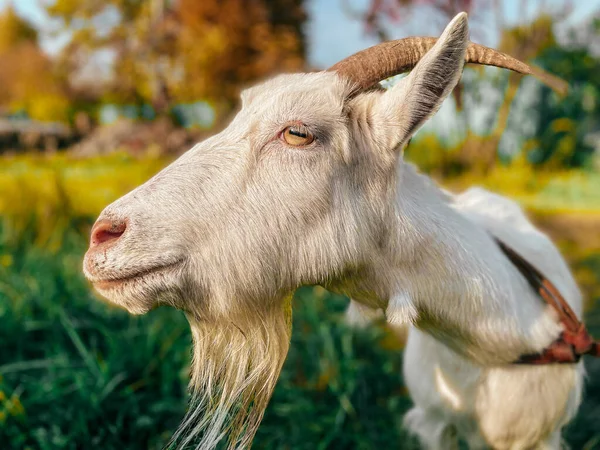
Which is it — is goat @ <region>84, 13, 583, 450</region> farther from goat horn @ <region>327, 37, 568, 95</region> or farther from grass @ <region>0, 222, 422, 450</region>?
grass @ <region>0, 222, 422, 450</region>

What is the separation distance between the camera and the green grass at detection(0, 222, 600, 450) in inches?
97.4

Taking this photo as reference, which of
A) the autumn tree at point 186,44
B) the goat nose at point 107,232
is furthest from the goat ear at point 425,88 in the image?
the autumn tree at point 186,44

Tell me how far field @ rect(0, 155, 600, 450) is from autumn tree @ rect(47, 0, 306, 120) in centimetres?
653

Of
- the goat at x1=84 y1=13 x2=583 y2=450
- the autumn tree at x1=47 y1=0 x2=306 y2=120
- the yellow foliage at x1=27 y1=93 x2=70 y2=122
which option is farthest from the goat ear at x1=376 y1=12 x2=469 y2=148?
the yellow foliage at x1=27 y1=93 x2=70 y2=122

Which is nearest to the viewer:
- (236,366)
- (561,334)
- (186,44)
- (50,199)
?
(236,366)

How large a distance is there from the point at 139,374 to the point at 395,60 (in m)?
2.31

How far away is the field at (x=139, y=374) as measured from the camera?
2.49 metres

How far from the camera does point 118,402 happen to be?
2.60m

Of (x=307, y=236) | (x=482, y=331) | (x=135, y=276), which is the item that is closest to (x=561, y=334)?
(x=482, y=331)

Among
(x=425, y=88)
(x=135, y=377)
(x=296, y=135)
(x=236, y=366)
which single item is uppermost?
(x=425, y=88)

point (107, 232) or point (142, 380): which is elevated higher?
point (107, 232)

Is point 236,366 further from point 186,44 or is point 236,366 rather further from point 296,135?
point 186,44

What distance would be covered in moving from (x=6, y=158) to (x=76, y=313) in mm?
6984

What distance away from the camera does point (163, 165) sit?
22.7ft
